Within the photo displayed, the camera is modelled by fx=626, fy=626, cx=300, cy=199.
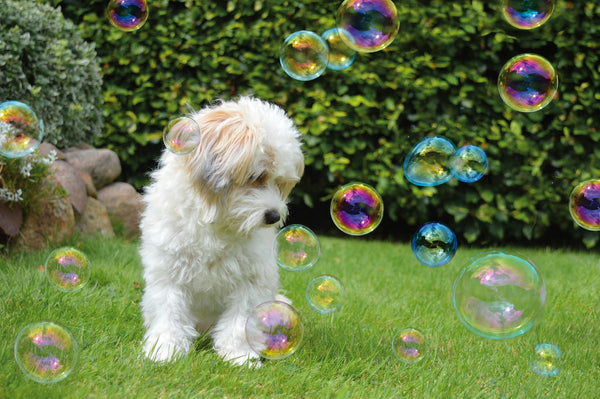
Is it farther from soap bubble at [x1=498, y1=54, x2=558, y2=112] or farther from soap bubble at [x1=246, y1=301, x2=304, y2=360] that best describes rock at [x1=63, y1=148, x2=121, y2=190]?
soap bubble at [x1=498, y1=54, x2=558, y2=112]

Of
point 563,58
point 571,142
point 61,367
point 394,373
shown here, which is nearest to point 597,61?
point 563,58

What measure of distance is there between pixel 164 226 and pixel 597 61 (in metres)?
5.10

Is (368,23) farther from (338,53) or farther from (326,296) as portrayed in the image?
(326,296)

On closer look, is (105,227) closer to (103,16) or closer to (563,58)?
(103,16)

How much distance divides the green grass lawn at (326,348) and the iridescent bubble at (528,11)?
1795 mm

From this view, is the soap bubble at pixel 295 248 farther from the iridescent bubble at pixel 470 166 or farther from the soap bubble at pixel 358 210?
the iridescent bubble at pixel 470 166

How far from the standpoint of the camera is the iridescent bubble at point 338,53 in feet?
13.8

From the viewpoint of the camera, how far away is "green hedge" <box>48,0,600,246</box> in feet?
20.3

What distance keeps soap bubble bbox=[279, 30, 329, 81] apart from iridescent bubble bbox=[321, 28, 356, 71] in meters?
0.49

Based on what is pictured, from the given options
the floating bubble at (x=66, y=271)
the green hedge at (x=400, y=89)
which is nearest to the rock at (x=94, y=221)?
the green hedge at (x=400, y=89)

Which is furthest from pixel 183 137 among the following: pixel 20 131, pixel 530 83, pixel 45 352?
pixel 530 83

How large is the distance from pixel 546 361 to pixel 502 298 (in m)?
0.54

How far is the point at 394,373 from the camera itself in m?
2.91

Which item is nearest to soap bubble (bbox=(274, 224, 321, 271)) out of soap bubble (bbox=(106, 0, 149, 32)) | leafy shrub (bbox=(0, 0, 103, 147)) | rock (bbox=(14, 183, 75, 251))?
soap bubble (bbox=(106, 0, 149, 32))
